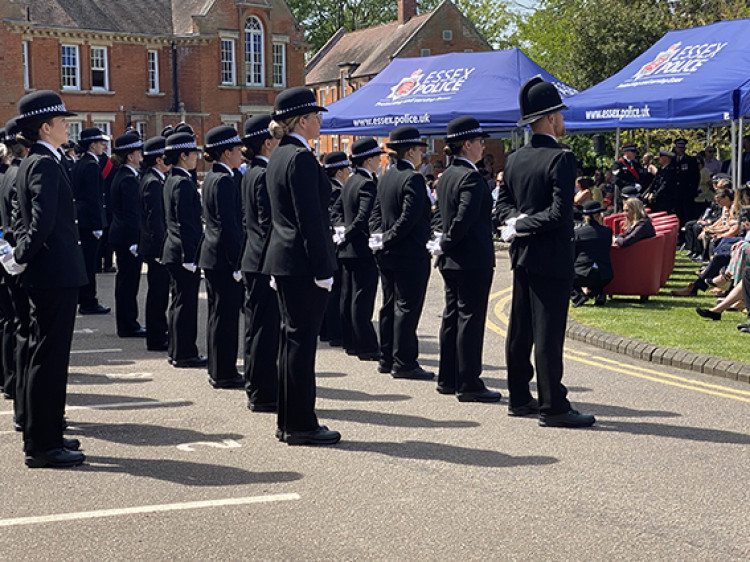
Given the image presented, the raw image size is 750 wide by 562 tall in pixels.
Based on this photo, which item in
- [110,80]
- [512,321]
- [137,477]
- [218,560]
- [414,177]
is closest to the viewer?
[218,560]

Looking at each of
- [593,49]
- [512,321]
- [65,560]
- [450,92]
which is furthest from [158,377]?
[593,49]

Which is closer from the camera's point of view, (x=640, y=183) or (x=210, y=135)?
(x=210, y=135)

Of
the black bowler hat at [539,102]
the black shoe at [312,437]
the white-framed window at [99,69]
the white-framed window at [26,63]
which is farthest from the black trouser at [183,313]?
the white-framed window at [99,69]

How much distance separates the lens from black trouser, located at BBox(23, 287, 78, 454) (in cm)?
632

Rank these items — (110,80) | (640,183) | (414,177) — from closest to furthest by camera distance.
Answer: (414,177) → (640,183) → (110,80)

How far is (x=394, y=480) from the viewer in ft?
19.5

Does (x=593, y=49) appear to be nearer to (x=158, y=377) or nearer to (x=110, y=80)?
(x=110, y=80)

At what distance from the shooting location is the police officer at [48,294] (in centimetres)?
628

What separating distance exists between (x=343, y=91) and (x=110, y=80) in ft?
64.1

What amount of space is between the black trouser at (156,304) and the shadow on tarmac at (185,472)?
4.46 metres

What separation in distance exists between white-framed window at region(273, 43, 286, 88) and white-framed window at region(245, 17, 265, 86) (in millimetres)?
826

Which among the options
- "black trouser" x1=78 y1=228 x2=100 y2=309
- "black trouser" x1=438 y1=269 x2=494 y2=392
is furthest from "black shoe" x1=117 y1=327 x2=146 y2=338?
"black trouser" x1=438 y1=269 x2=494 y2=392

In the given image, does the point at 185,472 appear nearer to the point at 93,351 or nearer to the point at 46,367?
the point at 46,367

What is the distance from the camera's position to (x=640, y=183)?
21.4 metres
